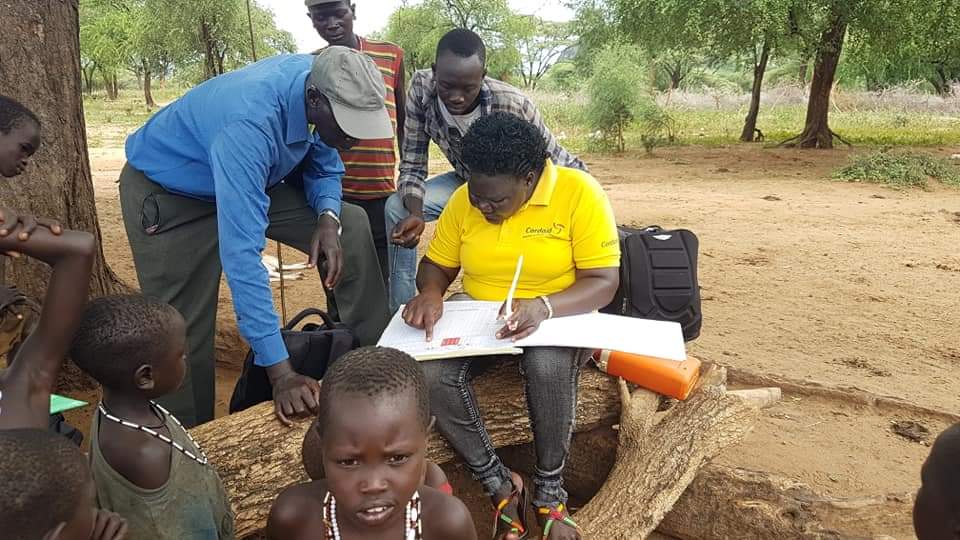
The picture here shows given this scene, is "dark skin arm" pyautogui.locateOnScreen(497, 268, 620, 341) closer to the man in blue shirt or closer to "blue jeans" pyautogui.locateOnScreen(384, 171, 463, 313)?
the man in blue shirt

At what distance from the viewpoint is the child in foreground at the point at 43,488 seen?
1.25m

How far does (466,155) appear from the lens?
2.63 m

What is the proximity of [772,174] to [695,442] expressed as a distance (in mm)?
10069

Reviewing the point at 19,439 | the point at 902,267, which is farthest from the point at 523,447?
the point at 902,267

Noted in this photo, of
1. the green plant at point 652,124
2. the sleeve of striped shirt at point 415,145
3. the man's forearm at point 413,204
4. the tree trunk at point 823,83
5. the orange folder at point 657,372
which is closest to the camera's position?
the orange folder at point 657,372

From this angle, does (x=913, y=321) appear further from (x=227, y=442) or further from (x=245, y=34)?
(x=245, y=34)

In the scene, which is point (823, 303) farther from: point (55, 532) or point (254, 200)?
point (55, 532)

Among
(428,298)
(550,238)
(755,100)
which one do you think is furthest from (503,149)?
(755,100)

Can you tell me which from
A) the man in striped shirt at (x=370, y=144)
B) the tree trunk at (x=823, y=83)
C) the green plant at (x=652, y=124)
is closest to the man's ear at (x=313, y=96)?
the man in striped shirt at (x=370, y=144)

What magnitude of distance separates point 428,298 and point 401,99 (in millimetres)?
1597

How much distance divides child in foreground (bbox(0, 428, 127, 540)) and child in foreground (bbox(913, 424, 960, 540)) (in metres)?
1.52

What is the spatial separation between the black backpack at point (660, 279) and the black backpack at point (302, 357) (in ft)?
3.45

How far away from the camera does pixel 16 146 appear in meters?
2.32

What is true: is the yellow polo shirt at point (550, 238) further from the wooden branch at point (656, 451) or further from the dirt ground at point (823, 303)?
the dirt ground at point (823, 303)
